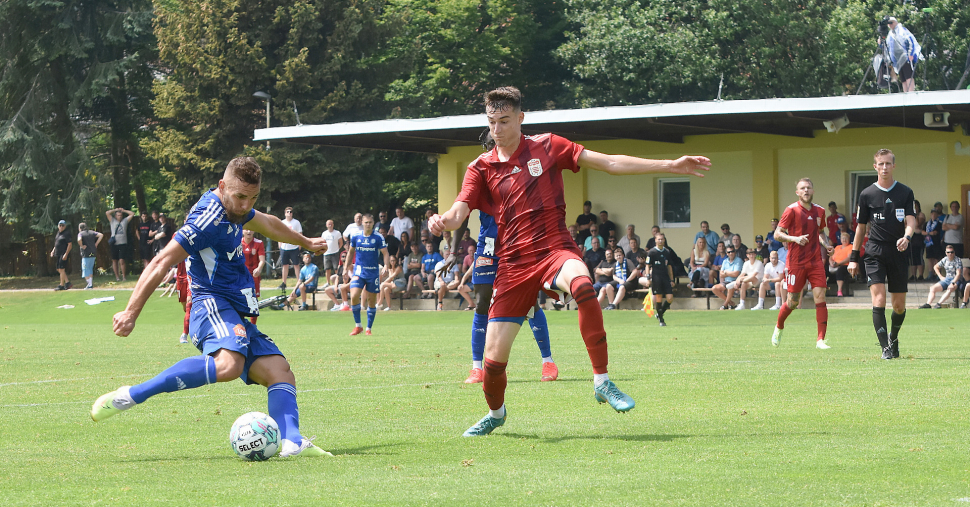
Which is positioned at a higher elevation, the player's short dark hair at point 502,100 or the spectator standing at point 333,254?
the player's short dark hair at point 502,100

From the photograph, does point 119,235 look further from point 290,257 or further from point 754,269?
point 754,269

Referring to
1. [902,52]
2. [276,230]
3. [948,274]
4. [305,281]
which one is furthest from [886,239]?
[305,281]

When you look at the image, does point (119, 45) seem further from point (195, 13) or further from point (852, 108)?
point (852, 108)

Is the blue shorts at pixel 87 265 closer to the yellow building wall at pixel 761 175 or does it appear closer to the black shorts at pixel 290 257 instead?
the black shorts at pixel 290 257

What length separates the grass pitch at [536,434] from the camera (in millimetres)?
5234

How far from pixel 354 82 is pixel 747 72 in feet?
50.2

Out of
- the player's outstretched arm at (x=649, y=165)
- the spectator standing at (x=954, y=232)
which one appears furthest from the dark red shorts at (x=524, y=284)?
the spectator standing at (x=954, y=232)

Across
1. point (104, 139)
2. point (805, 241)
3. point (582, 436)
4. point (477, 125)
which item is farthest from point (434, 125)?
point (104, 139)

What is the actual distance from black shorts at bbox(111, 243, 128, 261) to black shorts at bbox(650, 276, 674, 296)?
22.1 meters

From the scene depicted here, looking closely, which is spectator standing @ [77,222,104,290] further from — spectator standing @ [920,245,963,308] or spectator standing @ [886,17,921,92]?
spectator standing @ [920,245,963,308]

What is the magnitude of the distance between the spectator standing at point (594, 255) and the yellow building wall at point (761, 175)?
3495 millimetres

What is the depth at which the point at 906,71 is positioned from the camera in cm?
2497

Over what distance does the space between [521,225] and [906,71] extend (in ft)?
67.0

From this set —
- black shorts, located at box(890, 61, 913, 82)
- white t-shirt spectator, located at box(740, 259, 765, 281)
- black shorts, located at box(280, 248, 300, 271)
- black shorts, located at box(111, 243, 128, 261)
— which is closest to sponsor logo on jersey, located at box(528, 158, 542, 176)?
white t-shirt spectator, located at box(740, 259, 765, 281)
